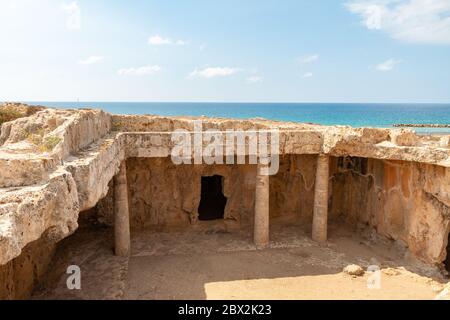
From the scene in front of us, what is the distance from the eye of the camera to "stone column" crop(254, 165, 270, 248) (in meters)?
13.0

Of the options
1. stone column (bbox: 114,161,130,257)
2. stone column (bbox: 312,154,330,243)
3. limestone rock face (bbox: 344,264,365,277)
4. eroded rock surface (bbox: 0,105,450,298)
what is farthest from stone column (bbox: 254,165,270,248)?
stone column (bbox: 114,161,130,257)

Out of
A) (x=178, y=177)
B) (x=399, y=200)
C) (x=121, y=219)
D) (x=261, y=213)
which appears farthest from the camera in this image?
(x=178, y=177)

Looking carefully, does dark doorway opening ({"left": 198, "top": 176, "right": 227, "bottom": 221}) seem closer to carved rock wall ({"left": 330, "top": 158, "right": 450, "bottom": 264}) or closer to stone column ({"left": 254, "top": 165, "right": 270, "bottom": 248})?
stone column ({"left": 254, "top": 165, "right": 270, "bottom": 248})

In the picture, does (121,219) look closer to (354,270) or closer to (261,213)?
(261,213)

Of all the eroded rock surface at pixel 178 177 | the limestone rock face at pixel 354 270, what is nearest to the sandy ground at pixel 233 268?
the limestone rock face at pixel 354 270

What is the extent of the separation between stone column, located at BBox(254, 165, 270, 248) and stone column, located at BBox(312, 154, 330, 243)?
189 centimetres

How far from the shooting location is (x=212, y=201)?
18.1 meters

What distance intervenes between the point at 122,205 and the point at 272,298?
5608 mm

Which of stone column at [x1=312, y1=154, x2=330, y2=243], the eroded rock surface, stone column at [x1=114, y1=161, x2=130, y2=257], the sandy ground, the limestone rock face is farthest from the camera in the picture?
stone column at [x1=312, y1=154, x2=330, y2=243]

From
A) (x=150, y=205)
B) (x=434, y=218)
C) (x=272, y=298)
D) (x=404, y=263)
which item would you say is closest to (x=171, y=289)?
(x=272, y=298)

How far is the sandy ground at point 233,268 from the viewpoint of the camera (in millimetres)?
10031

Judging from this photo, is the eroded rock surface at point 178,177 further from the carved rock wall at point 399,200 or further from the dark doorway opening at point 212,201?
the dark doorway opening at point 212,201

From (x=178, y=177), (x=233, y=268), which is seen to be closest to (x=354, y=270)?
(x=233, y=268)

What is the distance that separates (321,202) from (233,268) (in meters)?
4.20
